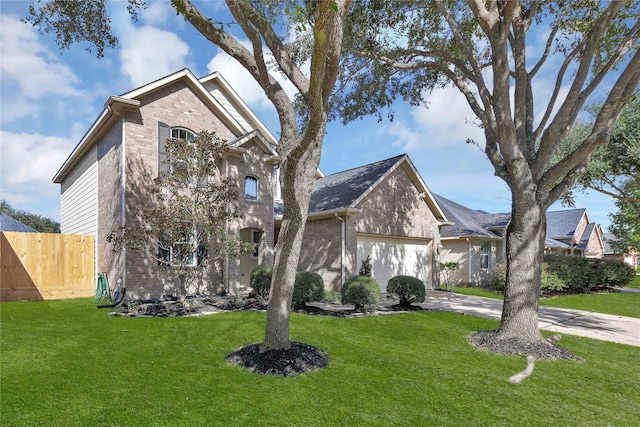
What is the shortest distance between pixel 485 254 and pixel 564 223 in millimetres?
19642

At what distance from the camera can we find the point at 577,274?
18.3 metres

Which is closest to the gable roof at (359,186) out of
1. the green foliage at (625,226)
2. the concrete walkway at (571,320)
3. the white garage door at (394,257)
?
the white garage door at (394,257)

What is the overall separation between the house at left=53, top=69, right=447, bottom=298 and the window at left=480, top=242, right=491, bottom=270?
17.2ft

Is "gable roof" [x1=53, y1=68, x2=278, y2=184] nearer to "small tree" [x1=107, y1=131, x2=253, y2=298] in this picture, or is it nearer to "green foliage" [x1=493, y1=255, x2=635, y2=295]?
"small tree" [x1=107, y1=131, x2=253, y2=298]

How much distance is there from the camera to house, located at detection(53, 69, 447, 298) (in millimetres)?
11562

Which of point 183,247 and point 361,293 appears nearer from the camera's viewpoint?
point 183,247

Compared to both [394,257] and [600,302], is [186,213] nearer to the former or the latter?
[394,257]

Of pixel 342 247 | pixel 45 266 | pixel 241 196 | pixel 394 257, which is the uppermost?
pixel 241 196

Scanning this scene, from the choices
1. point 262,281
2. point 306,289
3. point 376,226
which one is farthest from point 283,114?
point 376,226

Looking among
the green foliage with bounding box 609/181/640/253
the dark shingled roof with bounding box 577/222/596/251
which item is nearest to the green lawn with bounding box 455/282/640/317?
the green foliage with bounding box 609/181/640/253

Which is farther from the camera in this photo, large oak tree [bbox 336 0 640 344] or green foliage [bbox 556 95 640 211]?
green foliage [bbox 556 95 640 211]

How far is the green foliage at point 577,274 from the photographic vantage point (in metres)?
17.4

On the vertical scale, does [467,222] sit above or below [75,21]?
below

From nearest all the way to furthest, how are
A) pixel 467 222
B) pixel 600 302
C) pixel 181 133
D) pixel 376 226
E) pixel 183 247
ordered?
pixel 183 247 < pixel 181 133 < pixel 376 226 < pixel 600 302 < pixel 467 222
